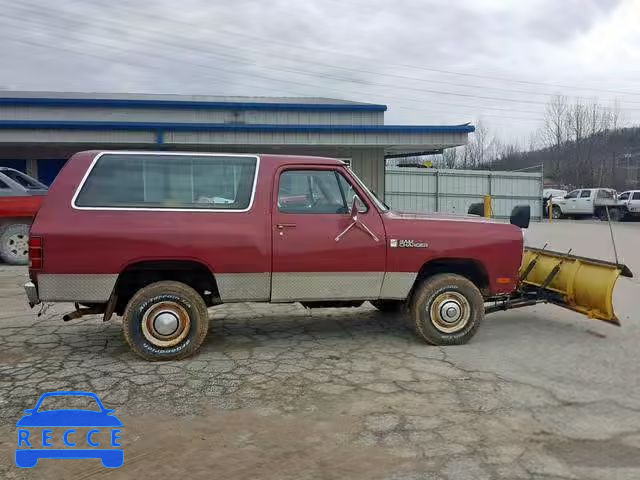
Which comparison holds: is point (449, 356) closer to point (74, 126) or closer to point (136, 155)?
point (136, 155)

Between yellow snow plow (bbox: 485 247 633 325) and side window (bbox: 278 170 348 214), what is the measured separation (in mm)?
2320

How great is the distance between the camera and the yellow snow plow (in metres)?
5.97

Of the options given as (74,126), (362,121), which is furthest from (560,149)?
(74,126)

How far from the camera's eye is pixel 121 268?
509 cm

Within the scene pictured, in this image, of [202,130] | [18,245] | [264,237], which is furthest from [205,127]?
[264,237]

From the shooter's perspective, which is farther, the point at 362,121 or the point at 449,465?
the point at 362,121

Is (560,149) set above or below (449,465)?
above

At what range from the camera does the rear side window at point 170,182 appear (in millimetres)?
5203

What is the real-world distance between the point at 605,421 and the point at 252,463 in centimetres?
261

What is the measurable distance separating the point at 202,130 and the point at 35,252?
11.8 m

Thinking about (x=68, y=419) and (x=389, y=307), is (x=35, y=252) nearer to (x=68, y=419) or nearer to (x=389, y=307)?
(x=68, y=419)

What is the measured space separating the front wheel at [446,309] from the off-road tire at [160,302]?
2.23 meters

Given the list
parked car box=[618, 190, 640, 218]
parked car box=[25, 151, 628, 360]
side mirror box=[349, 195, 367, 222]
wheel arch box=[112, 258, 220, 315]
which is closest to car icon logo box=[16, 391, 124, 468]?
parked car box=[25, 151, 628, 360]

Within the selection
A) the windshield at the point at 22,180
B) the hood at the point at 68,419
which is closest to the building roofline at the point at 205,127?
the windshield at the point at 22,180
